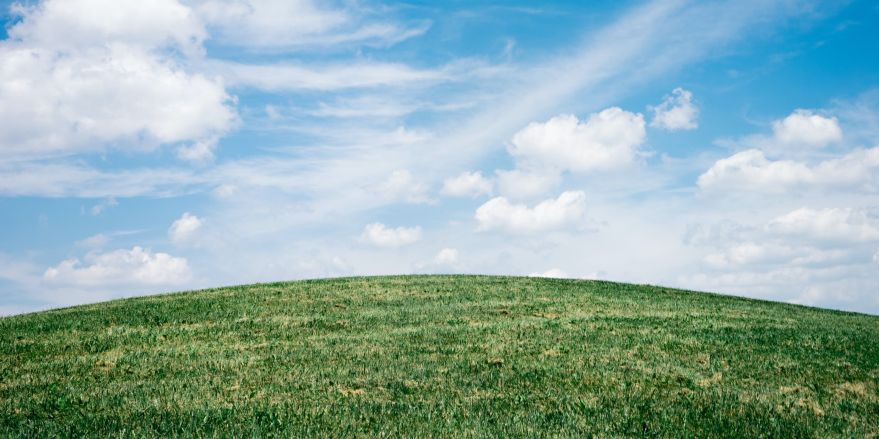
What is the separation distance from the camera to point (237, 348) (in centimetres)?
1941

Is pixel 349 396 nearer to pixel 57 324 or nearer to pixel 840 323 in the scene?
pixel 57 324

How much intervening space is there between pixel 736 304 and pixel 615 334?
15.8m

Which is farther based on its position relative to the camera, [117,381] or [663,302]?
[663,302]

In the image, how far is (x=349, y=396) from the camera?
42.7ft

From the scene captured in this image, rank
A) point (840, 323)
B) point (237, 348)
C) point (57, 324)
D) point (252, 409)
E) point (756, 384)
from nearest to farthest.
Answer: point (252, 409), point (756, 384), point (237, 348), point (57, 324), point (840, 323)

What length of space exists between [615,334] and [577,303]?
835 centimetres

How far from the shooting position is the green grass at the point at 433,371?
11242 millimetres

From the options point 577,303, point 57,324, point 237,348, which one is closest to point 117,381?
point 237,348

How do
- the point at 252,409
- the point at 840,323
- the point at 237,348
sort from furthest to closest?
the point at 840,323 < the point at 237,348 < the point at 252,409

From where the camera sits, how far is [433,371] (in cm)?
1519

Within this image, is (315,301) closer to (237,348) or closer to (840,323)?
(237,348)

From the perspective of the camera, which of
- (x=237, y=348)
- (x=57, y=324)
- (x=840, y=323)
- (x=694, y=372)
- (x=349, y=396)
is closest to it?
(x=349, y=396)

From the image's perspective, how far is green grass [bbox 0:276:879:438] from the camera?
36.9ft

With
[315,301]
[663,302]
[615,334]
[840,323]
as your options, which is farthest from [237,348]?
[840,323]
